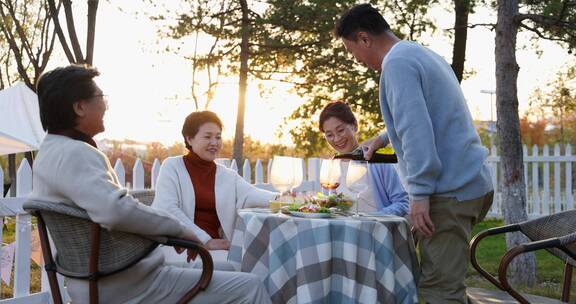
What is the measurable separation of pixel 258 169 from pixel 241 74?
14.7ft

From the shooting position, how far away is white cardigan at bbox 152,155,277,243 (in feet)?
13.9

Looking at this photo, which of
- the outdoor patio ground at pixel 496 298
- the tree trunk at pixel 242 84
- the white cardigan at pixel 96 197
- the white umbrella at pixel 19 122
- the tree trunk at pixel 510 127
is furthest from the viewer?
the tree trunk at pixel 242 84

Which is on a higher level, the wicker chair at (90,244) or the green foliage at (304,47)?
the green foliage at (304,47)

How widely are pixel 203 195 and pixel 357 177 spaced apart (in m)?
1.31

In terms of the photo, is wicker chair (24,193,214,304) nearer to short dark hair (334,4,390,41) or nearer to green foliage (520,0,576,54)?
short dark hair (334,4,390,41)

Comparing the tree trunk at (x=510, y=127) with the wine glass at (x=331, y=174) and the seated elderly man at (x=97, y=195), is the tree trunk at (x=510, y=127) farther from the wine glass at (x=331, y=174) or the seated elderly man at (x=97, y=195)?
the seated elderly man at (x=97, y=195)

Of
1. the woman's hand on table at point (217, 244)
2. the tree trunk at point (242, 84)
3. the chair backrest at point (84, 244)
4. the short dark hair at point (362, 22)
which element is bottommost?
the woman's hand on table at point (217, 244)

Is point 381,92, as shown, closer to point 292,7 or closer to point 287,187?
point 287,187

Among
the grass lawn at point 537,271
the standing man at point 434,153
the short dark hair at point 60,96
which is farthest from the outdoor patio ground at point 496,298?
the short dark hair at point 60,96

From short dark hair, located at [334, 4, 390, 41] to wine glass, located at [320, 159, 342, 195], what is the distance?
0.66 meters

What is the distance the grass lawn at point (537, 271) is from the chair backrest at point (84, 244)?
168 inches

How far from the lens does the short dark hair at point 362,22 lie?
2.97 meters

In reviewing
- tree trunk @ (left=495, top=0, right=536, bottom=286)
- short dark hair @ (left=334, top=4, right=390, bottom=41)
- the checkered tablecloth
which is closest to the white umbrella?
tree trunk @ (left=495, top=0, right=536, bottom=286)

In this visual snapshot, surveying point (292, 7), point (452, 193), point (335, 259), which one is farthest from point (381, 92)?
point (292, 7)
